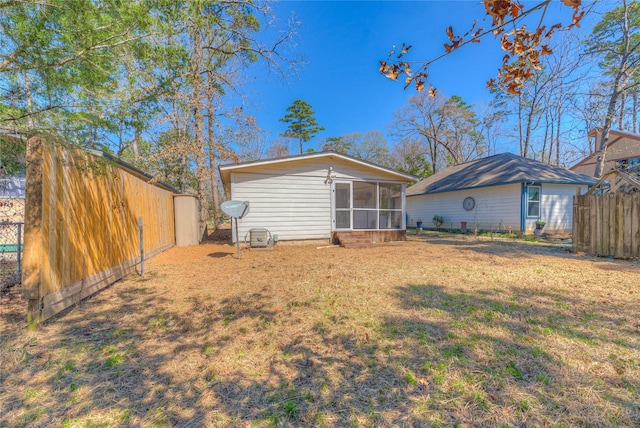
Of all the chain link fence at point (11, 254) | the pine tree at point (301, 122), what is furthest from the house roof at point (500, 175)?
the chain link fence at point (11, 254)

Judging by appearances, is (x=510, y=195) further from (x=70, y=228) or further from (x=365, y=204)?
(x=70, y=228)

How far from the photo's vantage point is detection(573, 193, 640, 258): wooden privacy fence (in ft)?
19.8

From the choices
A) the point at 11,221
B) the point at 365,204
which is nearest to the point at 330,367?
the point at 11,221

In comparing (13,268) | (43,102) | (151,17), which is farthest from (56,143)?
(13,268)

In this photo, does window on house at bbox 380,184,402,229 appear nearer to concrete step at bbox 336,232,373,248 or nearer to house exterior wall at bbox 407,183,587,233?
concrete step at bbox 336,232,373,248

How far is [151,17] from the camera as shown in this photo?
3479 millimetres

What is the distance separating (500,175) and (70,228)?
615 inches

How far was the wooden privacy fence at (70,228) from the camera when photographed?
9.20 ft

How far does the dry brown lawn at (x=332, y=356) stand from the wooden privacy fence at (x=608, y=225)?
2798 mm

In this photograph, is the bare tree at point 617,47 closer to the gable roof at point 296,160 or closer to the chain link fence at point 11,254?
the gable roof at point 296,160

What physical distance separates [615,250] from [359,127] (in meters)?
26.7

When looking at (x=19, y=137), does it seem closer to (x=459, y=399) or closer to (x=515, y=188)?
(x=459, y=399)

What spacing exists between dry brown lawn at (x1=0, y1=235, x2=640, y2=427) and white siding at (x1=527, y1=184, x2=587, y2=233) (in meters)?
9.49

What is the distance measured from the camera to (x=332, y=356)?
2.39m
